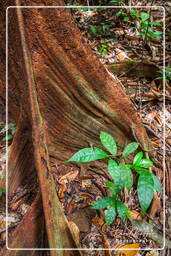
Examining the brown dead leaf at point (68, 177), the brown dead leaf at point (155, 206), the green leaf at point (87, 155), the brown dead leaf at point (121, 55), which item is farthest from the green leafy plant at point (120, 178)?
the brown dead leaf at point (121, 55)

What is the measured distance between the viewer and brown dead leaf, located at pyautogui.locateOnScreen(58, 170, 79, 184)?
2064 mm

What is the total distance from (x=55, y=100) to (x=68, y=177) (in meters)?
0.70

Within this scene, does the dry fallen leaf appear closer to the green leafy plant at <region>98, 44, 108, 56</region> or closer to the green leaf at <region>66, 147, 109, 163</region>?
the green leaf at <region>66, 147, 109, 163</region>

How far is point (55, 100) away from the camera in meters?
1.88

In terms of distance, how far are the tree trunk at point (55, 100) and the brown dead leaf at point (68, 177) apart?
0.16 metres

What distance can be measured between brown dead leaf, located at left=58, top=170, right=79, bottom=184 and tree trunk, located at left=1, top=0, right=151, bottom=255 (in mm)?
165

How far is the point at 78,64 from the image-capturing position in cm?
177

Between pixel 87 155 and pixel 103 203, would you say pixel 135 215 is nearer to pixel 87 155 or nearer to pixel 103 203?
pixel 103 203

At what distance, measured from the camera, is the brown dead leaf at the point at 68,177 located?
2064 mm

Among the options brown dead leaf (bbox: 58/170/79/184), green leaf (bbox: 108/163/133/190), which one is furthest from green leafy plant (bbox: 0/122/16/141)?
green leaf (bbox: 108/163/133/190)

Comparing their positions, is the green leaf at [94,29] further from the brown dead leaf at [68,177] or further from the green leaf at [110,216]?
the green leaf at [110,216]

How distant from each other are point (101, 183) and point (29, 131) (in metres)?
0.76

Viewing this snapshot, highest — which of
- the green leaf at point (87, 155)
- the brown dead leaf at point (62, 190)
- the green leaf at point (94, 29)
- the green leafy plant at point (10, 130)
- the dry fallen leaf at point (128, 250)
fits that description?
the green leaf at point (94, 29)

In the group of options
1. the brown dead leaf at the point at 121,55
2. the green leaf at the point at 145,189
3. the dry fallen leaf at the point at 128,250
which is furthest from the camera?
the brown dead leaf at the point at 121,55
